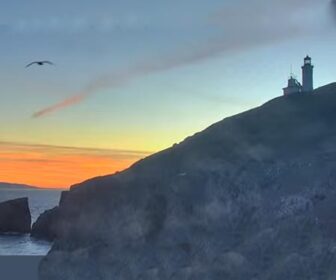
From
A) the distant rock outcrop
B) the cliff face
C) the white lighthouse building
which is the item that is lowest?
the distant rock outcrop

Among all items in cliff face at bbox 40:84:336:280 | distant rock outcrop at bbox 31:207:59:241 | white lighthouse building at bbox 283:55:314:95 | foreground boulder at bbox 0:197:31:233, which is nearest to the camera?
cliff face at bbox 40:84:336:280

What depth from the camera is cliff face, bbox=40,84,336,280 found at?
82.2 ft

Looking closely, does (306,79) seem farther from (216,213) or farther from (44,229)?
(44,229)

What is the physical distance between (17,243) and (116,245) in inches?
2523

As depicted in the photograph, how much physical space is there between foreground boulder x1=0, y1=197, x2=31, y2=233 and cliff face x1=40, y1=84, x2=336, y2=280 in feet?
253

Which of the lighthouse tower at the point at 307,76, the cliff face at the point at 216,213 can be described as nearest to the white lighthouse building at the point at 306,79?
the lighthouse tower at the point at 307,76

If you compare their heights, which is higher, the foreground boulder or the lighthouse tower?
the lighthouse tower

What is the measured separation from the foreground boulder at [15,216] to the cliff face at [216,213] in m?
77.2

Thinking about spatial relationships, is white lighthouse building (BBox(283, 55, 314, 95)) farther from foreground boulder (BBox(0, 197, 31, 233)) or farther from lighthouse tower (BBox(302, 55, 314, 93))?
foreground boulder (BBox(0, 197, 31, 233))

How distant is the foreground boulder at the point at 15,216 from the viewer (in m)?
105

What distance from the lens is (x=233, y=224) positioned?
26469 mm

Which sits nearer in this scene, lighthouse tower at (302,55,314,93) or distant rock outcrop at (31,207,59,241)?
lighthouse tower at (302,55,314,93)

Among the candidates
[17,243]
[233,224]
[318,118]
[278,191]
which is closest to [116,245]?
[233,224]

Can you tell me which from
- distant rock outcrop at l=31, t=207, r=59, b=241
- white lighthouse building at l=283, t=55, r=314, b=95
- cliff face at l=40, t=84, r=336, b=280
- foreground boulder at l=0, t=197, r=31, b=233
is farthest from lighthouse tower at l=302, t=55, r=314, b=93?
foreground boulder at l=0, t=197, r=31, b=233
